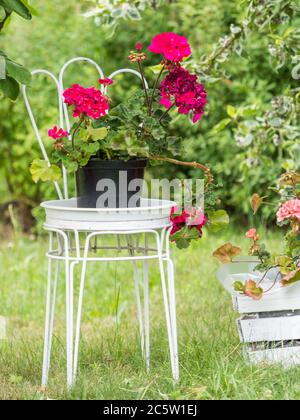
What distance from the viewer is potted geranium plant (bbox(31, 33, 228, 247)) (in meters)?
2.36

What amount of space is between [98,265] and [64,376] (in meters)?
1.97

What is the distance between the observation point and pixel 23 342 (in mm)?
3000

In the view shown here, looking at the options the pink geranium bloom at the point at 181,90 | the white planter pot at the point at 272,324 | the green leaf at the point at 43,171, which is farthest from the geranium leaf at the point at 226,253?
the green leaf at the point at 43,171

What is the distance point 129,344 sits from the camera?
9.70 feet

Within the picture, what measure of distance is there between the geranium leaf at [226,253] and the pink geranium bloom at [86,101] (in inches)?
23.4

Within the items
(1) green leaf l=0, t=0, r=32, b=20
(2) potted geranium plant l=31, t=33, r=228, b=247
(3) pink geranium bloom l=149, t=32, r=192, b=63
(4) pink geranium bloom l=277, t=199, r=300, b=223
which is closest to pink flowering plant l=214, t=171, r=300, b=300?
(4) pink geranium bloom l=277, t=199, r=300, b=223

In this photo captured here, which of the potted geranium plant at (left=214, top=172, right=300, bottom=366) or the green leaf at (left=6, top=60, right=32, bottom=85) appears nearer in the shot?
the green leaf at (left=6, top=60, right=32, bottom=85)

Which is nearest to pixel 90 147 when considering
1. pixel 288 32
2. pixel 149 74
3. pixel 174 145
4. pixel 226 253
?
pixel 174 145

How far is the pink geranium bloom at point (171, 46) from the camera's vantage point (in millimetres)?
2369

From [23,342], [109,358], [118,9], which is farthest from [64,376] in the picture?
[118,9]

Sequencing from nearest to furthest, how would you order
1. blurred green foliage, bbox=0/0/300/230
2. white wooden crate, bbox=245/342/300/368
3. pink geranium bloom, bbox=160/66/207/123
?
pink geranium bloom, bbox=160/66/207/123
white wooden crate, bbox=245/342/300/368
blurred green foliage, bbox=0/0/300/230

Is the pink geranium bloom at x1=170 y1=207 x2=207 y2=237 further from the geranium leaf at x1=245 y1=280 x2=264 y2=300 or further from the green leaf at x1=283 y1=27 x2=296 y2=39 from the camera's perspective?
the green leaf at x1=283 y1=27 x2=296 y2=39

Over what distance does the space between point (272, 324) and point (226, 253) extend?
263 millimetres

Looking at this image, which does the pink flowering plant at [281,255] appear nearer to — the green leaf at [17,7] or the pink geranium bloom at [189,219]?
the pink geranium bloom at [189,219]
